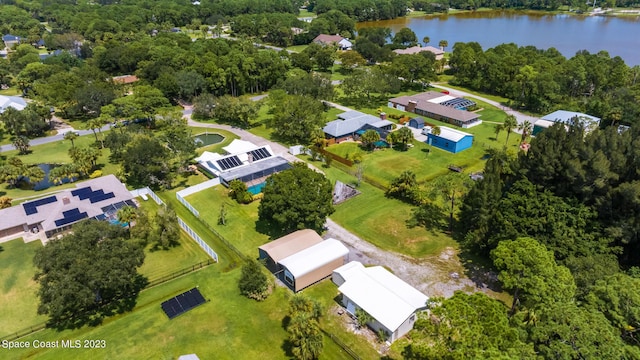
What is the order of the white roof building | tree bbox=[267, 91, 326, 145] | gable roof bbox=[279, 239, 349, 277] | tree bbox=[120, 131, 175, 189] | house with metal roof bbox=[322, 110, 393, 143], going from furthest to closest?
the white roof building < house with metal roof bbox=[322, 110, 393, 143] < tree bbox=[267, 91, 326, 145] < tree bbox=[120, 131, 175, 189] < gable roof bbox=[279, 239, 349, 277]

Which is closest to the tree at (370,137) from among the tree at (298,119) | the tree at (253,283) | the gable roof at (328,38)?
the tree at (298,119)

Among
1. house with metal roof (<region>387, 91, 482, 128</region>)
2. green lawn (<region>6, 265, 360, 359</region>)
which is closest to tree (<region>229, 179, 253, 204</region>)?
green lawn (<region>6, 265, 360, 359</region>)

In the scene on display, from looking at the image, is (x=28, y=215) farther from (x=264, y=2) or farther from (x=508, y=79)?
(x=264, y=2)


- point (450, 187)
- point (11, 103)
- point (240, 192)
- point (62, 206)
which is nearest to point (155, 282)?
point (240, 192)

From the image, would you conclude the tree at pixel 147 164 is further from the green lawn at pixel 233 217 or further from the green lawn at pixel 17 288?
the green lawn at pixel 17 288

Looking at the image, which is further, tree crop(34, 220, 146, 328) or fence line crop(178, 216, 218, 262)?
fence line crop(178, 216, 218, 262)

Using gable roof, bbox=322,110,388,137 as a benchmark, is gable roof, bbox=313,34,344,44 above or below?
above

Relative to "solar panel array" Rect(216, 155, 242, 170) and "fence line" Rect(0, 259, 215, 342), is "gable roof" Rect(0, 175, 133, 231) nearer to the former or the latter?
"solar panel array" Rect(216, 155, 242, 170)

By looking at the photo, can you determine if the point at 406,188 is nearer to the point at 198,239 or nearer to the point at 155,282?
the point at 198,239
